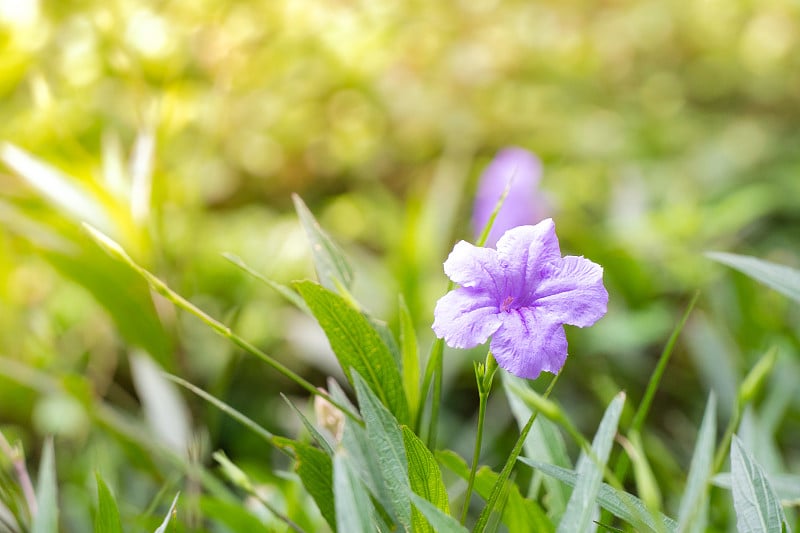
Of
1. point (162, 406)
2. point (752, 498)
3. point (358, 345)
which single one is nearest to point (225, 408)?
point (358, 345)

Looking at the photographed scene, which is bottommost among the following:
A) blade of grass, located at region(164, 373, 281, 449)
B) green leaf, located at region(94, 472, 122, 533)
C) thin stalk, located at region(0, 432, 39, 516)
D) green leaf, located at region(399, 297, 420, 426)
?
thin stalk, located at region(0, 432, 39, 516)

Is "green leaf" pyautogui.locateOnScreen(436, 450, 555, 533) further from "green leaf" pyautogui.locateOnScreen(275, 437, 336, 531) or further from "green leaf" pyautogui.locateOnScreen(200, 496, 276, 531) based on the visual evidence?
"green leaf" pyautogui.locateOnScreen(200, 496, 276, 531)

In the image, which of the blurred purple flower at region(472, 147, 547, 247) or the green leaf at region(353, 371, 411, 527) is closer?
the green leaf at region(353, 371, 411, 527)

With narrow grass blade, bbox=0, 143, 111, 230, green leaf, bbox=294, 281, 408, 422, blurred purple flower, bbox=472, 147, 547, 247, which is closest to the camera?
green leaf, bbox=294, 281, 408, 422

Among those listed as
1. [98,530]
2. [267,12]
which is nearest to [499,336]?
[98,530]

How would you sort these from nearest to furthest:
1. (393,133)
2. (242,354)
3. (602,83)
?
1. (242,354)
2. (393,133)
3. (602,83)

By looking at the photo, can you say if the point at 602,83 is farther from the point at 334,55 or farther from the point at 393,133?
the point at 334,55

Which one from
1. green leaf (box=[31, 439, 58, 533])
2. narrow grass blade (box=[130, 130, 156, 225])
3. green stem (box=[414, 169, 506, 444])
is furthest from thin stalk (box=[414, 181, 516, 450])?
narrow grass blade (box=[130, 130, 156, 225])
